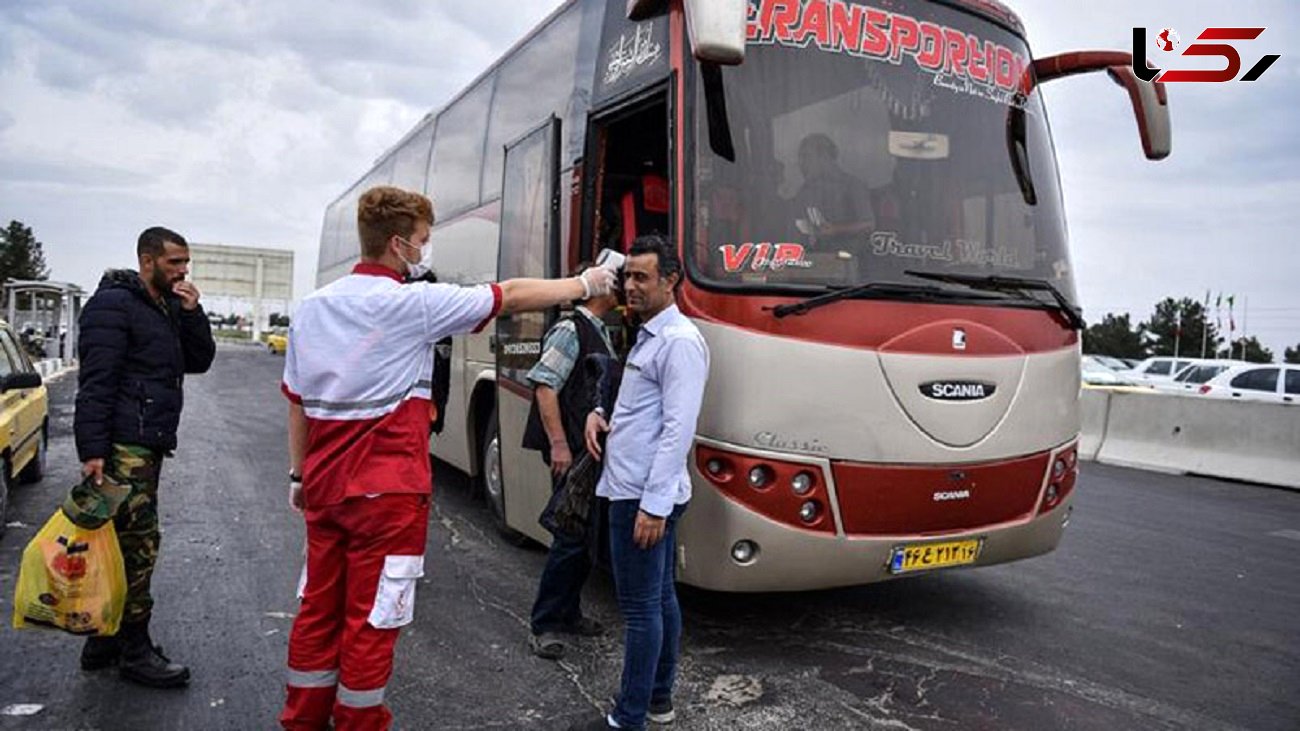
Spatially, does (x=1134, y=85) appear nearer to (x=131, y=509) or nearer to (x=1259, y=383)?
(x=131, y=509)

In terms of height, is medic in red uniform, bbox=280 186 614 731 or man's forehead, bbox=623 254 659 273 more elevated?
man's forehead, bbox=623 254 659 273

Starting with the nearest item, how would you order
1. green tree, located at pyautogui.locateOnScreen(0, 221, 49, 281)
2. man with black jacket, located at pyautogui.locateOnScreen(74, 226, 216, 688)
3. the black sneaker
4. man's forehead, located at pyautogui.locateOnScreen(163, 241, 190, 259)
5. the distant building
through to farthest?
the black sneaker → man with black jacket, located at pyautogui.locateOnScreen(74, 226, 216, 688) → man's forehead, located at pyautogui.locateOnScreen(163, 241, 190, 259) → the distant building → green tree, located at pyautogui.locateOnScreen(0, 221, 49, 281)

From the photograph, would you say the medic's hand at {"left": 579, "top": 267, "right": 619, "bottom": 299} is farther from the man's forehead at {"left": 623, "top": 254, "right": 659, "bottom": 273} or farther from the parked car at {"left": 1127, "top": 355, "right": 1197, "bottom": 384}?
the parked car at {"left": 1127, "top": 355, "right": 1197, "bottom": 384}

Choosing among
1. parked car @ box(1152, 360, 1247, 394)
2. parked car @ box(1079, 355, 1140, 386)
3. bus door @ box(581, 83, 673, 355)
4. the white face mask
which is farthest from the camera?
Answer: parked car @ box(1079, 355, 1140, 386)

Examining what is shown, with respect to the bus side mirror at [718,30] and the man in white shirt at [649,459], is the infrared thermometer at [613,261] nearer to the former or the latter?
the man in white shirt at [649,459]

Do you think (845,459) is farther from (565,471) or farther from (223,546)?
(223,546)

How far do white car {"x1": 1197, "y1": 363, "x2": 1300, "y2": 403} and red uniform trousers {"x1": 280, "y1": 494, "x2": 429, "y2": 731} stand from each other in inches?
641

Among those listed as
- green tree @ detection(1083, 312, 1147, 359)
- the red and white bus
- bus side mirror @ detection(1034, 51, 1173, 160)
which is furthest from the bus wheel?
green tree @ detection(1083, 312, 1147, 359)

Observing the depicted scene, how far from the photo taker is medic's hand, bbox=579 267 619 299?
325cm

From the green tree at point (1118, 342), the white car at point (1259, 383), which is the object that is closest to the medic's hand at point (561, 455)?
the white car at point (1259, 383)

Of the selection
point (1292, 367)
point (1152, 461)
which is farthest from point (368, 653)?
point (1292, 367)

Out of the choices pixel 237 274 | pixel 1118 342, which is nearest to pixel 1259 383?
pixel 237 274

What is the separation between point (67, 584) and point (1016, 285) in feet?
15.1

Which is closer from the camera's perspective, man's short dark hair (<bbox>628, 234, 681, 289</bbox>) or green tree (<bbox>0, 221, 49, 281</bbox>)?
man's short dark hair (<bbox>628, 234, 681, 289</bbox>)
